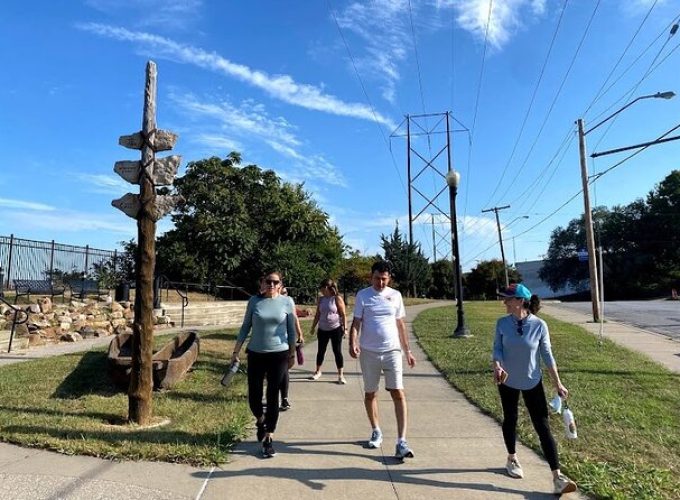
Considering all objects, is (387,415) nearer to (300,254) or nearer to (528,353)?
(528,353)

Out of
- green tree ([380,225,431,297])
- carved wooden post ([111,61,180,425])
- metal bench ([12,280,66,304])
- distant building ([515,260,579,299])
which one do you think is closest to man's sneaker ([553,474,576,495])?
carved wooden post ([111,61,180,425])

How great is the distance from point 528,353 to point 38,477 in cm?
417

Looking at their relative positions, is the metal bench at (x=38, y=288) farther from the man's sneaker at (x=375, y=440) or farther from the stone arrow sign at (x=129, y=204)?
the man's sneaker at (x=375, y=440)

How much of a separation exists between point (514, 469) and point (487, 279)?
5927 cm

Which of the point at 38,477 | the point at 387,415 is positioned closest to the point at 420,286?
the point at 387,415

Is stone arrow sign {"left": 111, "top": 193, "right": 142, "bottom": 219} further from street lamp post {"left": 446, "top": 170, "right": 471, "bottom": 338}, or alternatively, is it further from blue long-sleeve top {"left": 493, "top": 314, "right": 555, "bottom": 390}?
street lamp post {"left": 446, "top": 170, "right": 471, "bottom": 338}

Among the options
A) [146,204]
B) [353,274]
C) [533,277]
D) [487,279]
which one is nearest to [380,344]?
[146,204]

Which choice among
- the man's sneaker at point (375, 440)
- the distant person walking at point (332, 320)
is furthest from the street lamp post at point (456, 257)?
the man's sneaker at point (375, 440)

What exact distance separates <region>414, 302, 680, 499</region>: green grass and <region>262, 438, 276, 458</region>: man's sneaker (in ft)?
8.44

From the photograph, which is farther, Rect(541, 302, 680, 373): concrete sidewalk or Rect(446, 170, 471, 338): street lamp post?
Rect(446, 170, 471, 338): street lamp post

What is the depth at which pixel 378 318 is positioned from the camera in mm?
5238

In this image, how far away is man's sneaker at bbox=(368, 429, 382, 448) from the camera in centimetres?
539

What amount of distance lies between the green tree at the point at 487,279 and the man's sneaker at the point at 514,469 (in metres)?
57.2

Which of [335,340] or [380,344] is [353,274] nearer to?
[335,340]
